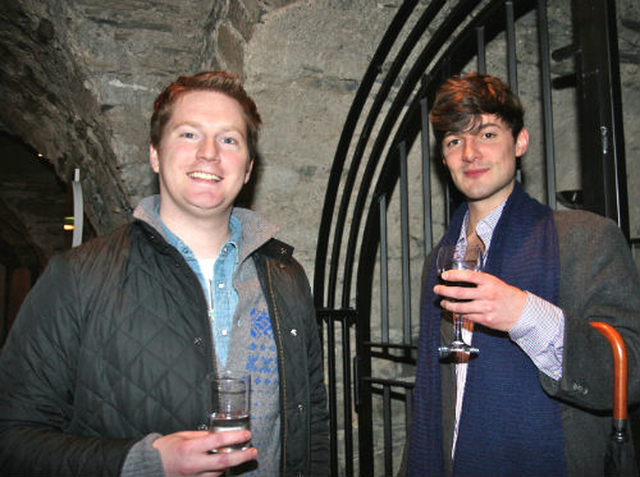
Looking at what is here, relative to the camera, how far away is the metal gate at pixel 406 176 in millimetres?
1407

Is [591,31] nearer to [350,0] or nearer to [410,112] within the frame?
[410,112]

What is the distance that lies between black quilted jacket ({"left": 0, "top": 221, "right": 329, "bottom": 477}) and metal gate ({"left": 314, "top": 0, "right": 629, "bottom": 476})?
37.3 inches

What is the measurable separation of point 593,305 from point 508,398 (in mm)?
330

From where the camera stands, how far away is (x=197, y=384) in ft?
4.08

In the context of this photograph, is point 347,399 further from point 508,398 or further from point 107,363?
point 107,363

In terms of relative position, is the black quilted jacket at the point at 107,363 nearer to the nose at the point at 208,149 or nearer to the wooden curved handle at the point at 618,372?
the nose at the point at 208,149

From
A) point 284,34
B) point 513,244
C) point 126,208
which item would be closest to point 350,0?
point 284,34

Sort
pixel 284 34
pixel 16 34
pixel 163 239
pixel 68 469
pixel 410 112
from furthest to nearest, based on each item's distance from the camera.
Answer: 1. pixel 16 34
2. pixel 284 34
3. pixel 410 112
4. pixel 163 239
5. pixel 68 469

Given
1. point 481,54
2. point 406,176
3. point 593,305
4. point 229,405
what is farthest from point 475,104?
point 229,405

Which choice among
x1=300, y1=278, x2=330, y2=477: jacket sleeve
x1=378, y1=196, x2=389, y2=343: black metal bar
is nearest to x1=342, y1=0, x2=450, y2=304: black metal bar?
x1=378, y1=196, x2=389, y2=343: black metal bar

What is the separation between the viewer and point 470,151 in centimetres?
154

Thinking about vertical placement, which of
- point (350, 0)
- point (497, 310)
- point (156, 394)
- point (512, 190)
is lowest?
point (156, 394)

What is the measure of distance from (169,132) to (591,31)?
4.06ft

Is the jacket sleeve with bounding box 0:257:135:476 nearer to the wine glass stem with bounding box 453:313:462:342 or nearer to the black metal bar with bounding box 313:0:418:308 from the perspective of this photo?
the wine glass stem with bounding box 453:313:462:342
